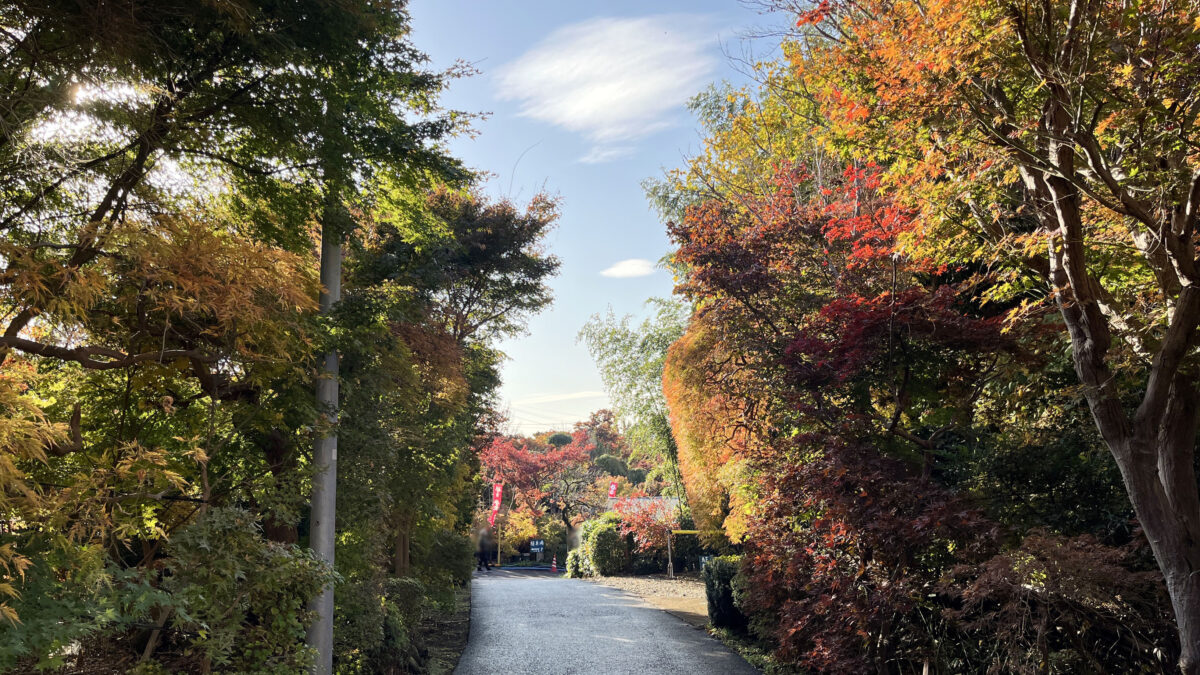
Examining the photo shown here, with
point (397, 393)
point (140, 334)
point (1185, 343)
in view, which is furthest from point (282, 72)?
point (1185, 343)

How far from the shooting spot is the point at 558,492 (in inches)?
1105

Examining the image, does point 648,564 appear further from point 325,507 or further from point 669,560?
point 325,507

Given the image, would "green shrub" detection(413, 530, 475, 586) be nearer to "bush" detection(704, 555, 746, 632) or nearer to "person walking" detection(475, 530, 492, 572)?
"bush" detection(704, 555, 746, 632)

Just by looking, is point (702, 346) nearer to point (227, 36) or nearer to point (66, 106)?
point (227, 36)

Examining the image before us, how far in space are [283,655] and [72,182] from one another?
144 inches

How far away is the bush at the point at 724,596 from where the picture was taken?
398 inches

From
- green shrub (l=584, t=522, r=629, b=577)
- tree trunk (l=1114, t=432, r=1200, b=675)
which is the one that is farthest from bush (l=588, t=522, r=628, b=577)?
tree trunk (l=1114, t=432, r=1200, b=675)

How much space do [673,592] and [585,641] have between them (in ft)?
21.4

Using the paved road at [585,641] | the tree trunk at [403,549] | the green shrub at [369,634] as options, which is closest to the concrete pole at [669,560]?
the paved road at [585,641]

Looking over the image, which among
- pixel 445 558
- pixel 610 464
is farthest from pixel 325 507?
pixel 610 464

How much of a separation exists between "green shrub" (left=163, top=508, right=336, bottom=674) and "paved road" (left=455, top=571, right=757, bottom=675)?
3422 mm

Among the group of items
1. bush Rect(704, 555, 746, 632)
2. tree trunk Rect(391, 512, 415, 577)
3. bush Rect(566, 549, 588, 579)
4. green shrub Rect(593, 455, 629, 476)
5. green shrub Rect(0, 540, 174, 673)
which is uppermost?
green shrub Rect(593, 455, 629, 476)

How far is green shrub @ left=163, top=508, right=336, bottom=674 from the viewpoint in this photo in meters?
4.50

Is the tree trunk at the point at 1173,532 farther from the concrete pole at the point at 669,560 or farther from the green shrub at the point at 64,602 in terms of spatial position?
the concrete pole at the point at 669,560
